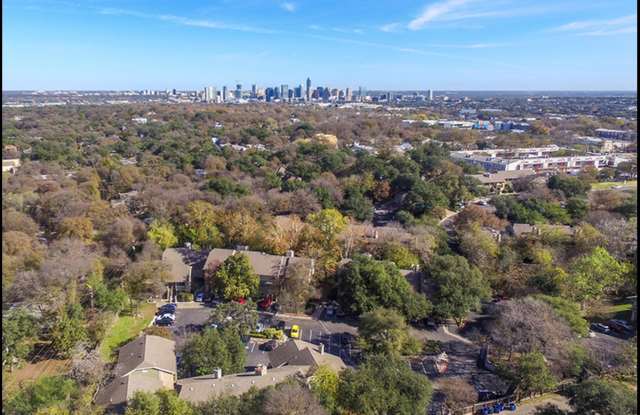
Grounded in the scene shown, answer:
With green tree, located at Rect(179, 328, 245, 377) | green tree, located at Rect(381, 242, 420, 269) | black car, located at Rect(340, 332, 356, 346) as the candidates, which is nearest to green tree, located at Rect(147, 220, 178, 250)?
green tree, located at Rect(179, 328, 245, 377)

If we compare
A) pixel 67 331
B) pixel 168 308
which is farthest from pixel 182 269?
pixel 67 331

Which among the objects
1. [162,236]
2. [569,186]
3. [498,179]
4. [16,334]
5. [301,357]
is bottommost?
[301,357]

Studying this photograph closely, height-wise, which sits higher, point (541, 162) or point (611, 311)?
point (541, 162)

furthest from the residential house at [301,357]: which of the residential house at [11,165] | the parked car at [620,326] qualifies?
the residential house at [11,165]

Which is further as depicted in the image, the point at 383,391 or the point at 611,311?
the point at 611,311

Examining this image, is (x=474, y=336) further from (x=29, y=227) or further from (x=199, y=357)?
(x=29, y=227)

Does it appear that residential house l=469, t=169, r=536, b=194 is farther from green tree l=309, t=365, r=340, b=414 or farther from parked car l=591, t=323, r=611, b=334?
green tree l=309, t=365, r=340, b=414

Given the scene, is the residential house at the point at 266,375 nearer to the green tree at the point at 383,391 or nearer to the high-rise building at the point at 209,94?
the green tree at the point at 383,391

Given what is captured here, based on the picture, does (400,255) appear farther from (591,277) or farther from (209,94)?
(209,94)

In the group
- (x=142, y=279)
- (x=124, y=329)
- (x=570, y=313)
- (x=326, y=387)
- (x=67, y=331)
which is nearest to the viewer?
(x=326, y=387)
